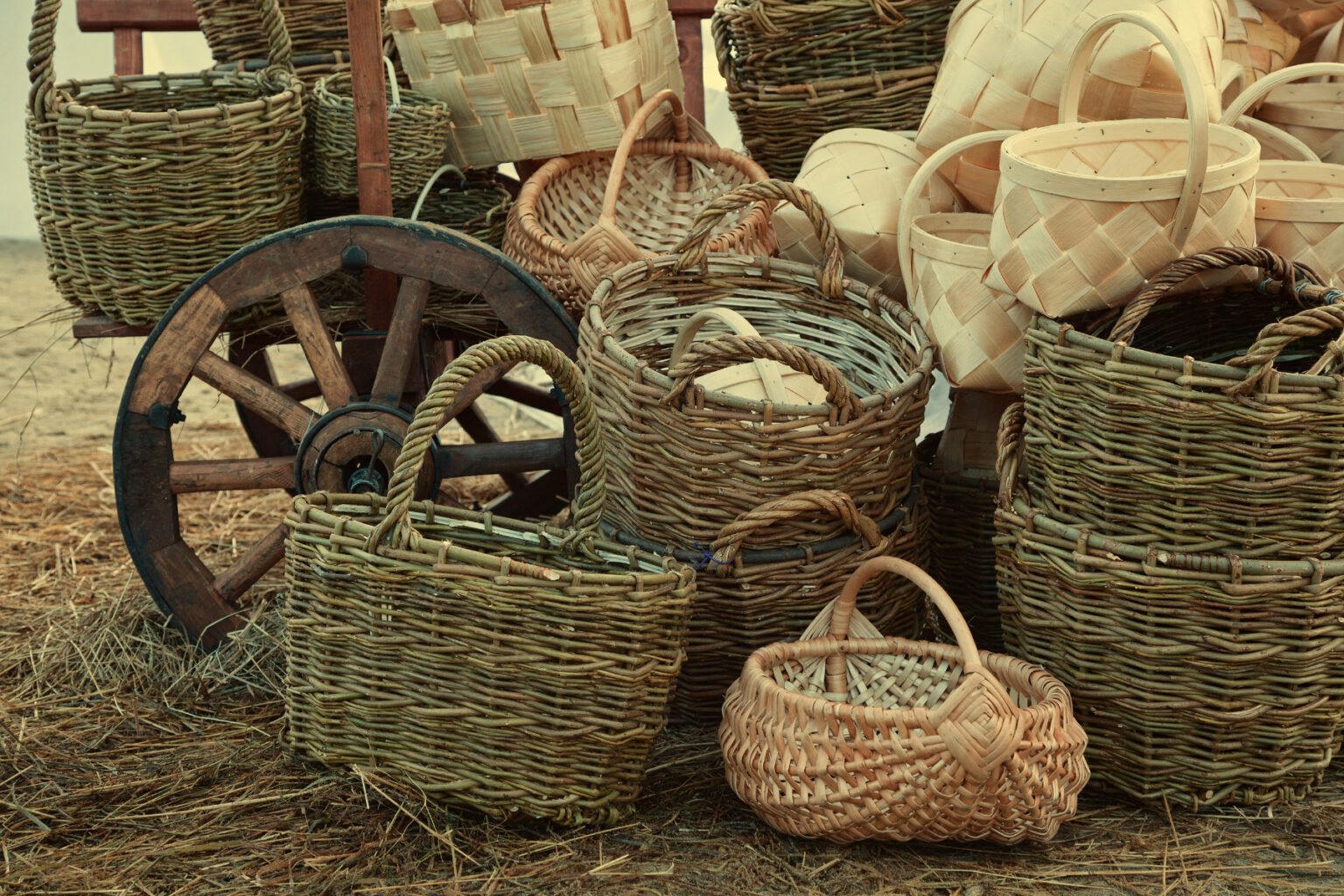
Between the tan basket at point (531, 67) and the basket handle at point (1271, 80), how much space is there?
1.20 m

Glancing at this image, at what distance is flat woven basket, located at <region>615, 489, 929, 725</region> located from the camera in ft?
7.17

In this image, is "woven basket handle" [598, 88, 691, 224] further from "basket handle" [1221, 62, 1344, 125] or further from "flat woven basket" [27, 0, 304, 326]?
"basket handle" [1221, 62, 1344, 125]

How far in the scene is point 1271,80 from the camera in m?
2.41

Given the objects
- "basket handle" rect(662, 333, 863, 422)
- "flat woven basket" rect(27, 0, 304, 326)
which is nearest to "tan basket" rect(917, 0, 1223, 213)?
"basket handle" rect(662, 333, 863, 422)

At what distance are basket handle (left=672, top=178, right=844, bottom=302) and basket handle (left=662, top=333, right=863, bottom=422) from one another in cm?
40

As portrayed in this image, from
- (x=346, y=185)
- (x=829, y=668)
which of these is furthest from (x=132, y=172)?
(x=829, y=668)

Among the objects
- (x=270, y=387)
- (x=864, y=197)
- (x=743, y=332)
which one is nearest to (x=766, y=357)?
(x=743, y=332)

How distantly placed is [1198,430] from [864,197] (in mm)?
1013

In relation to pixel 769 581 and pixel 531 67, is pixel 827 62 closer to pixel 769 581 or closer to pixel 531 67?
pixel 531 67

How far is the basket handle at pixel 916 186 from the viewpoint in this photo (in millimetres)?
2420

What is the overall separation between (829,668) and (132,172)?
1534mm

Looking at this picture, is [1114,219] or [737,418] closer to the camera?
[1114,219]

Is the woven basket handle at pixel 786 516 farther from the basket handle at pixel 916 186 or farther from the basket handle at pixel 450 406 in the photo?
the basket handle at pixel 916 186

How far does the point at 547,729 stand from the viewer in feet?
6.34
